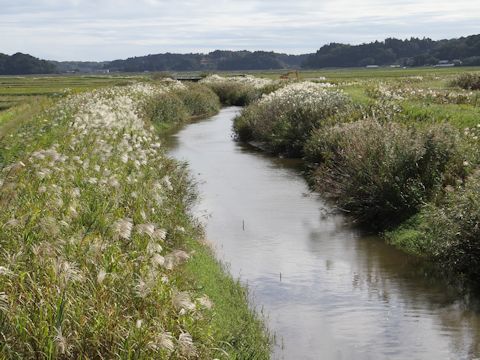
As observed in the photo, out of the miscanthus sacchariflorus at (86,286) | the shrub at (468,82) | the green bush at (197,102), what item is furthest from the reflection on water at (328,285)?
the green bush at (197,102)

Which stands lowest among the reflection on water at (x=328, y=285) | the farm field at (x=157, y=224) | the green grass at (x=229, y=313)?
the reflection on water at (x=328, y=285)

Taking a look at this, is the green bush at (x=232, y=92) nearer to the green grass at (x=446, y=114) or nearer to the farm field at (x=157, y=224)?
the farm field at (x=157, y=224)

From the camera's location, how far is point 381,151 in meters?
15.6

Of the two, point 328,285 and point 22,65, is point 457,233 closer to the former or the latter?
point 328,285

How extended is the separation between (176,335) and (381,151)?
1027 cm

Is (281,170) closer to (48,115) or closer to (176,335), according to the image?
(48,115)

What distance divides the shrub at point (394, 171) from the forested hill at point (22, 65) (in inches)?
6817

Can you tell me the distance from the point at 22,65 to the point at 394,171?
176 meters

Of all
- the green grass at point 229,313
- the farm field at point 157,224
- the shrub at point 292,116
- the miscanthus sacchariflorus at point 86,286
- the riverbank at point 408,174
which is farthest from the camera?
the shrub at point 292,116

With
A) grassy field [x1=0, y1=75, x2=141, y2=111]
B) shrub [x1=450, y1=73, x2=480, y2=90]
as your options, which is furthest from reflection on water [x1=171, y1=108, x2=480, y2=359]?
grassy field [x1=0, y1=75, x2=141, y2=111]

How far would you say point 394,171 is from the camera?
1473cm

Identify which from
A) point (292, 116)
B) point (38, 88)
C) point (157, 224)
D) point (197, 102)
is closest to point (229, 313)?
point (157, 224)

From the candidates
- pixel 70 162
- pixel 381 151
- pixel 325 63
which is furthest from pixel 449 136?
pixel 325 63

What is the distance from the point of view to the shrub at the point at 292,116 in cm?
2472
